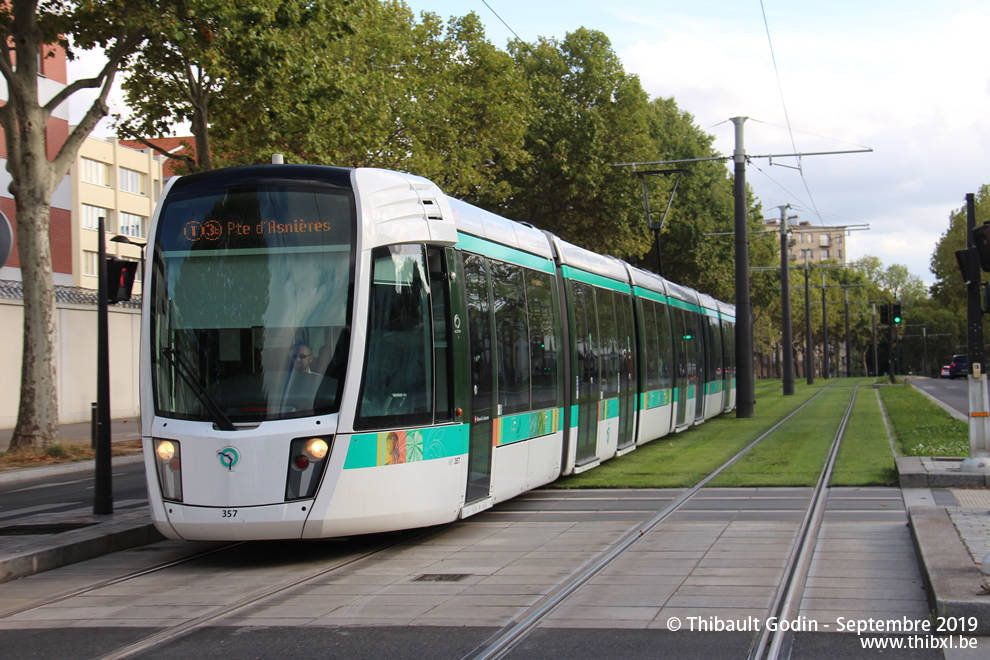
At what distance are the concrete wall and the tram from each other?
20.0 meters

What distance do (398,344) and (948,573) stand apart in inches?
178

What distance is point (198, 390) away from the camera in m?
8.42

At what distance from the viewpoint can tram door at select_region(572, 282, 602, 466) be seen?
13.9 meters

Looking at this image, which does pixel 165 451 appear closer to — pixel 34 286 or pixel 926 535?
pixel 926 535

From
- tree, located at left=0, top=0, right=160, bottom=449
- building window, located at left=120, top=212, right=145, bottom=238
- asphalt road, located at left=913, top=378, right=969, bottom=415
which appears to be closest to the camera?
tree, located at left=0, top=0, right=160, bottom=449

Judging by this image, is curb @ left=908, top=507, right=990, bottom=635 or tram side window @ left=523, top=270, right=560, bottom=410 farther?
tram side window @ left=523, top=270, right=560, bottom=410

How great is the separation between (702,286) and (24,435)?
39230 mm

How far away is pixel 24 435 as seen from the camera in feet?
67.1

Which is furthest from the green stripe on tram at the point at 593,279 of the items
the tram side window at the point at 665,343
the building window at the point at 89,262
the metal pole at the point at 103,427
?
the building window at the point at 89,262

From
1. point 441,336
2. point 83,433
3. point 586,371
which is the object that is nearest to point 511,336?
point 441,336

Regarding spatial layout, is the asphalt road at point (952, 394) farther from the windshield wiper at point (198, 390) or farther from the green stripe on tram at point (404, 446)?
the windshield wiper at point (198, 390)

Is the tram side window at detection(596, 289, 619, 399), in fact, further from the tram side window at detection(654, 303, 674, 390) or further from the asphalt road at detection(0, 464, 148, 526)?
the asphalt road at detection(0, 464, 148, 526)

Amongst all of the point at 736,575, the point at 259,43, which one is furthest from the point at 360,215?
the point at 259,43

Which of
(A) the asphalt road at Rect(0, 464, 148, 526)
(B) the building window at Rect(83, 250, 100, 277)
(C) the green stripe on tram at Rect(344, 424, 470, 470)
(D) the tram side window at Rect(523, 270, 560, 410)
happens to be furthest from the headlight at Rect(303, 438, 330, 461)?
(B) the building window at Rect(83, 250, 100, 277)
